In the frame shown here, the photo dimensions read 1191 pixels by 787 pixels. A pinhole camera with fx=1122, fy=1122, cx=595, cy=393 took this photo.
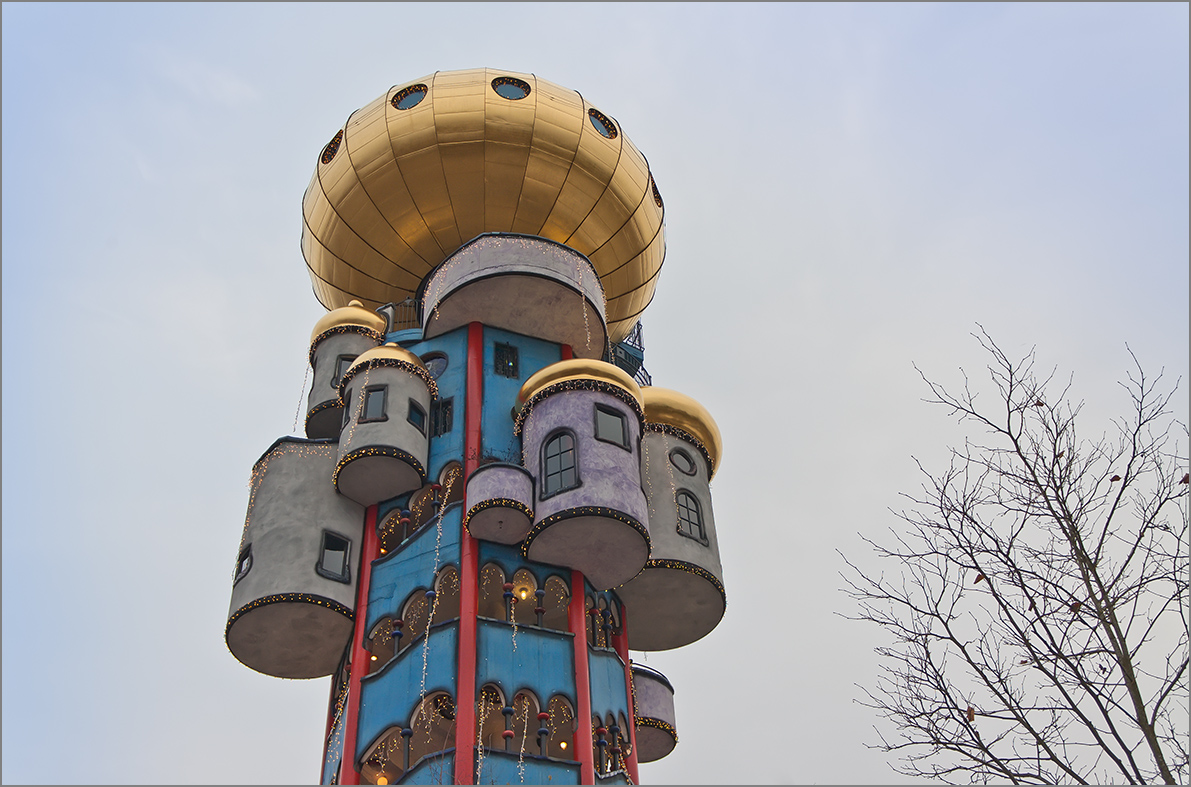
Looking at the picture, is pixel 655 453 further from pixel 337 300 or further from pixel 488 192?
pixel 337 300

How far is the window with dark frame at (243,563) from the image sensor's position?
60.6ft

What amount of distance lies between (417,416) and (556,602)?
4.14 m

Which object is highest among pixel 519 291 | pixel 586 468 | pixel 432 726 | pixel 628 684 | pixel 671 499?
pixel 519 291

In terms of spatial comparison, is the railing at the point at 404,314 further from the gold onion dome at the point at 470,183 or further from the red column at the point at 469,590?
the red column at the point at 469,590

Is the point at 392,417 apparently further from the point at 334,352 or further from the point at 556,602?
the point at 556,602

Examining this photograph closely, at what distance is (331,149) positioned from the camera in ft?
80.2

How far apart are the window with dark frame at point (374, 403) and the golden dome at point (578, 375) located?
8.04 feet

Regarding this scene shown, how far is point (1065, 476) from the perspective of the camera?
877 centimetres

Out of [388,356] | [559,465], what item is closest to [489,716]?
[559,465]

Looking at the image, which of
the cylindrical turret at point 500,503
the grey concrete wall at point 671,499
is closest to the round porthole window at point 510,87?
the grey concrete wall at point 671,499

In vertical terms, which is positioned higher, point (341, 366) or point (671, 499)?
point (341, 366)

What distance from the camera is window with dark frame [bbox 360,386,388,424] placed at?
19578 mm

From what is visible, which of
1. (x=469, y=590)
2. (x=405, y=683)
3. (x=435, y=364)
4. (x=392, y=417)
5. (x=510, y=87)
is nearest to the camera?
(x=405, y=683)

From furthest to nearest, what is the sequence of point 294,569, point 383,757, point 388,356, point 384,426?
point 388,356
point 384,426
point 294,569
point 383,757
